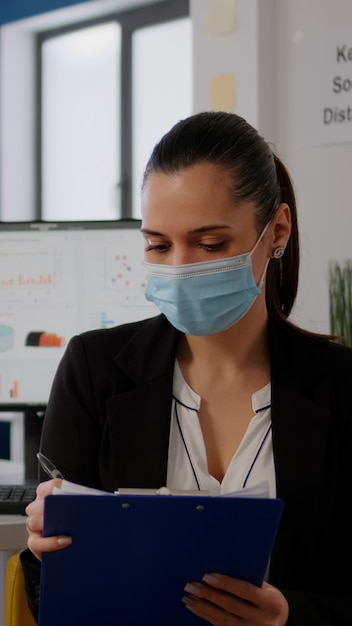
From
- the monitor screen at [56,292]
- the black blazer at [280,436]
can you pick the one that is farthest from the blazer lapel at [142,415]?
the monitor screen at [56,292]

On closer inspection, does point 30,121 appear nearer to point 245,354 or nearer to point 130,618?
point 245,354

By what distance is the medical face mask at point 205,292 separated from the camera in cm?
137

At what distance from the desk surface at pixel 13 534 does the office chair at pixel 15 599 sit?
0.06 metres

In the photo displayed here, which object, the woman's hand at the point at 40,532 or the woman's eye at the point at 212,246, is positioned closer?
the woman's hand at the point at 40,532

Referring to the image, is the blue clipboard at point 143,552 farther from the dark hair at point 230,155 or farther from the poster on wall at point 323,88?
the poster on wall at point 323,88

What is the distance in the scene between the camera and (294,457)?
4.66ft

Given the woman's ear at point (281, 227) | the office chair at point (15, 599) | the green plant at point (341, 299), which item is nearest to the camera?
the woman's ear at point (281, 227)

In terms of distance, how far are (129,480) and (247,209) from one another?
1.51 feet

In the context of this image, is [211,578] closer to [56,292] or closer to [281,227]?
[281,227]

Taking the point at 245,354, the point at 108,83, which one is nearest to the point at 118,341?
the point at 245,354

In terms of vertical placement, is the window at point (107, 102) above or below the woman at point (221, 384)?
above

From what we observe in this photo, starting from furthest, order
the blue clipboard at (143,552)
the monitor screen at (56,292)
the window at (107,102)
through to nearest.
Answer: the window at (107,102) → the monitor screen at (56,292) → the blue clipboard at (143,552)

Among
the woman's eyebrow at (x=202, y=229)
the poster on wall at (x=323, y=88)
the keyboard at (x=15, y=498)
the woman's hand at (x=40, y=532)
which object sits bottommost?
the keyboard at (x=15, y=498)

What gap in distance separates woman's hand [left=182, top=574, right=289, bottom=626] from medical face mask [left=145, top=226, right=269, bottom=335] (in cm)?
41
